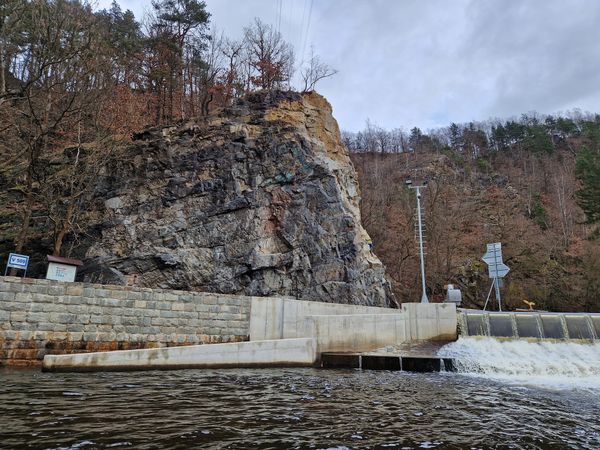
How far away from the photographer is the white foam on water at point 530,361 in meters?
10.8

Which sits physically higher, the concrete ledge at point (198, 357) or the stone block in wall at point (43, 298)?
the stone block in wall at point (43, 298)

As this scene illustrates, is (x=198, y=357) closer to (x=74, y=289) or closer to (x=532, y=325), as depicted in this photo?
(x=74, y=289)

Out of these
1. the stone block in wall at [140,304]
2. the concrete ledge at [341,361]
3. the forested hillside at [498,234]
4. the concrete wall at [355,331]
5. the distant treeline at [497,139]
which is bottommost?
the concrete ledge at [341,361]

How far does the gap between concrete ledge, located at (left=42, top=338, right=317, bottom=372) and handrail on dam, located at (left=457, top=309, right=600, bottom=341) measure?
767 centimetres

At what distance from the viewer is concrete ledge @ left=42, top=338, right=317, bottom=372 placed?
958cm

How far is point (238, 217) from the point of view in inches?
869

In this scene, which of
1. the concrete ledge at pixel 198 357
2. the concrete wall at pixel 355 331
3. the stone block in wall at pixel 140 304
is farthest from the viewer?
the concrete wall at pixel 355 331

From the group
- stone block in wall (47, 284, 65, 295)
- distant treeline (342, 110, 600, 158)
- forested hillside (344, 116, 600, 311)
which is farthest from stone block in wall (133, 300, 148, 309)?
distant treeline (342, 110, 600, 158)

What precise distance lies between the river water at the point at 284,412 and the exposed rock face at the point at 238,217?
36.5 feet

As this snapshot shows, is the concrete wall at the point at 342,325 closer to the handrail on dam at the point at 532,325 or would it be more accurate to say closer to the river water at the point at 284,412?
the handrail on dam at the point at 532,325

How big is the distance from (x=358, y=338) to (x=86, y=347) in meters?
8.82

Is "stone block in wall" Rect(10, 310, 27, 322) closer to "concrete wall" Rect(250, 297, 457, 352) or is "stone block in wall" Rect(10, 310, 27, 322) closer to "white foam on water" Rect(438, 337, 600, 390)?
"concrete wall" Rect(250, 297, 457, 352)

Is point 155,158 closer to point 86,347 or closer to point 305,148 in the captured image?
point 305,148

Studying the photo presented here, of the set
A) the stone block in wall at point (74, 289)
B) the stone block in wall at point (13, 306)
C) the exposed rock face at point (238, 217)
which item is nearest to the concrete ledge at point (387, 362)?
the stone block in wall at point (74, 289)
